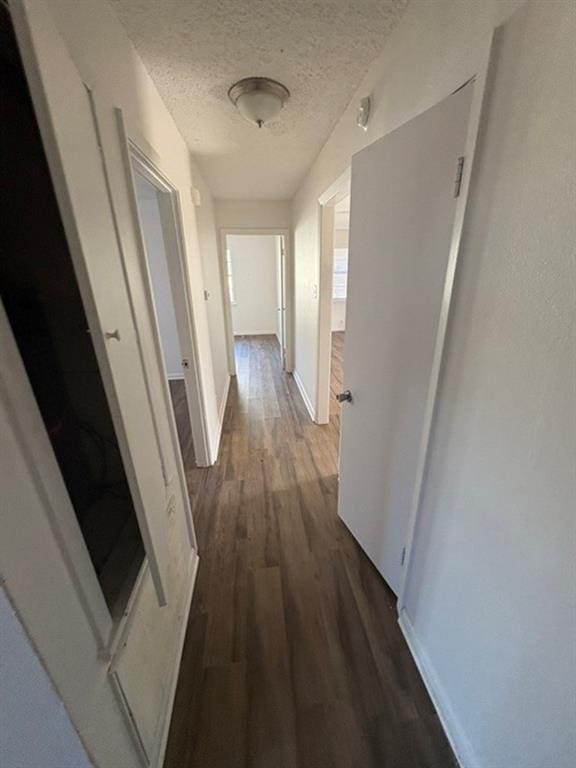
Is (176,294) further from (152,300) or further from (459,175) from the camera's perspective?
(459,175)

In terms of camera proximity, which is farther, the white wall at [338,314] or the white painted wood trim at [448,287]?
the white wall at [338,314]

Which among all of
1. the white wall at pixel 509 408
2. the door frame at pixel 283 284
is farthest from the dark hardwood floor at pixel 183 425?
the white wall at pixel 509 408

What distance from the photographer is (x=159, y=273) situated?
4.03m

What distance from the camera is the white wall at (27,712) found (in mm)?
506

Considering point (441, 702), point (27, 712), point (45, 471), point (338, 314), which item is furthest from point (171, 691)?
point (338, 314)

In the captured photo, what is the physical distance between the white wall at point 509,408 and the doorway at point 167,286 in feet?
3.78

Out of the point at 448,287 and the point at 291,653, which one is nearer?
the point at 448,287

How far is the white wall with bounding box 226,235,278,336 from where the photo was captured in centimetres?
657

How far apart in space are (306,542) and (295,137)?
2.66 meters

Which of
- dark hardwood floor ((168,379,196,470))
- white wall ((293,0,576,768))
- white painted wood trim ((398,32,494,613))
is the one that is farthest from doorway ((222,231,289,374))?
white wall ((293,0,576,768))

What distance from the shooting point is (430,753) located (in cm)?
102

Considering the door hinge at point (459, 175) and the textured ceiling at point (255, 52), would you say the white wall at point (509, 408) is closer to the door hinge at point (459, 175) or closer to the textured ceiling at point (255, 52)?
the door hinge at point (459, 175)

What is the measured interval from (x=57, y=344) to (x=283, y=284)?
3.95 metres

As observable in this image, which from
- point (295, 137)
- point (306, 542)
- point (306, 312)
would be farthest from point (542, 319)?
point (306, 312)
